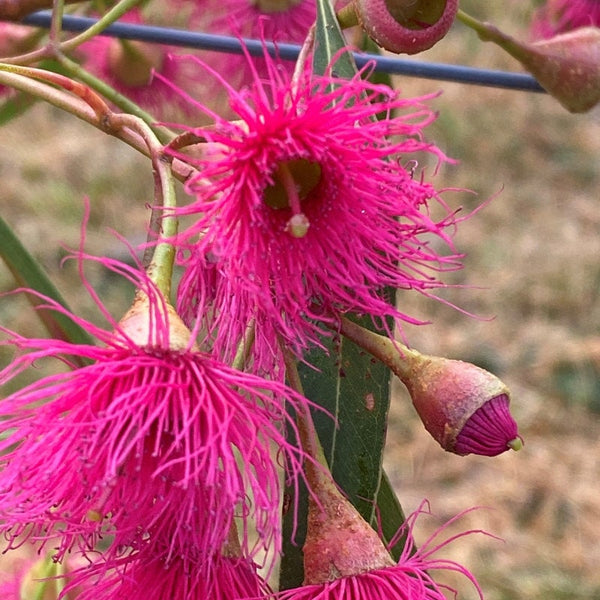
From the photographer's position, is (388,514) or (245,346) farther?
(388,514)

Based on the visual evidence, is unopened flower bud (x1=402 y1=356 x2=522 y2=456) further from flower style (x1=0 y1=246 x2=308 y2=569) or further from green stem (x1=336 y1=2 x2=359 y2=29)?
green stem (x1=336 y1=2 x2=359 y2=29)

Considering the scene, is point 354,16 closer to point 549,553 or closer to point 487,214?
point 549,553

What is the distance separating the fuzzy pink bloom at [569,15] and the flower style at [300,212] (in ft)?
1.74

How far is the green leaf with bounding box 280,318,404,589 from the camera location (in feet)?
2.15

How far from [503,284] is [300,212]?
87.9 inches

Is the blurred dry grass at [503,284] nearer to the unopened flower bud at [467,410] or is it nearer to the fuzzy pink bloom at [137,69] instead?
the fuzzy pink bloom at [137,69]

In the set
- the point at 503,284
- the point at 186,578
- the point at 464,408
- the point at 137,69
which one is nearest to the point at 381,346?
the point at 464,408

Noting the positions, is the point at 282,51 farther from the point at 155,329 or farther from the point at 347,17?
the point at 155,329

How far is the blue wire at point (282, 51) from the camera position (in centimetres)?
81

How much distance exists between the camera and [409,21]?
1.99 ft

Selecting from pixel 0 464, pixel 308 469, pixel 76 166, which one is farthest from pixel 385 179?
pixel 76 166

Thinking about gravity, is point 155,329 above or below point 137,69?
below

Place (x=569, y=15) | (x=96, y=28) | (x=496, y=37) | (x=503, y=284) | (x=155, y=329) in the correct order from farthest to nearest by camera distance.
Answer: (x=503, y=284)
(x=569, y=15)
(x=496, y=37)
(x=96, y=28)
(x=155, y=329)

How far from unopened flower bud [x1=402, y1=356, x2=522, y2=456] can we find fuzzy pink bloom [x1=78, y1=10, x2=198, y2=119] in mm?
598
